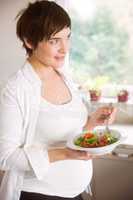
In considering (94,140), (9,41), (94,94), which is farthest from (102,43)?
(94,140)

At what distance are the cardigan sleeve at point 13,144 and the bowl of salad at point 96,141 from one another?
0.10 m

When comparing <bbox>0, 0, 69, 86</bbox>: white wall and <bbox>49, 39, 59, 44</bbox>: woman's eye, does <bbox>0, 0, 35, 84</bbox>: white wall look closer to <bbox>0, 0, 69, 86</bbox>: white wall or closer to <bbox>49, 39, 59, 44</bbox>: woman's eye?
<bbox>0, 0, 69, 86</bbox>: white wall

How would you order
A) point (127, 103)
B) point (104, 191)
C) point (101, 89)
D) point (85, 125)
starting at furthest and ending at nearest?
point (101, 89) → point (127, 103) → point (104, 191) → point (85, 125)

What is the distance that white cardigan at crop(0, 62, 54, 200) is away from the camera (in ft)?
2.99

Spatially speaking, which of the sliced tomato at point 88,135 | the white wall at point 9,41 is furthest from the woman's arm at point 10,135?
the white wall at point 9,41

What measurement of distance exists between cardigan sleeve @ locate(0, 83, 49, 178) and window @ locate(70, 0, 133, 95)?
1.37 m

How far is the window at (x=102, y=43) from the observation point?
7.20 ft

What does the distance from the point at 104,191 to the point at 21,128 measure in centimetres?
103

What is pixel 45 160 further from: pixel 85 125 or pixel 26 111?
pixel 85 125

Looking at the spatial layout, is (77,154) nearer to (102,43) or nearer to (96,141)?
(96,141)

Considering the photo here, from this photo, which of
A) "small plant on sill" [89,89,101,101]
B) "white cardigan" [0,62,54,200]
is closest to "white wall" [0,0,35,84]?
"small plant on sill" [89,89,101,101]

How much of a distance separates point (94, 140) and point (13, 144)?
293mm

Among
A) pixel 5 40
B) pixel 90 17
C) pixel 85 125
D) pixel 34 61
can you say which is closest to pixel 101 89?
pixel 90 17

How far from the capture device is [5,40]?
2199 millimetres
